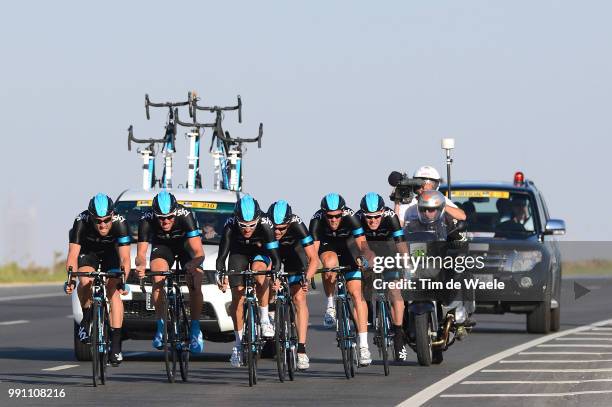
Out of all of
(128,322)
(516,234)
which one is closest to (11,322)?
(516,234)

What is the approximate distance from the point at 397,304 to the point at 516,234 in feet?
24.7

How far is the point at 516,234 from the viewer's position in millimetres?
26047

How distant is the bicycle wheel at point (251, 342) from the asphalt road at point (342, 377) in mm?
167

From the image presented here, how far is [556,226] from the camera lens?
2431 cm

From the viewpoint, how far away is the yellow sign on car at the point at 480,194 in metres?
26.2

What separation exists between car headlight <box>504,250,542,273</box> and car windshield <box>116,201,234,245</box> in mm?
5424

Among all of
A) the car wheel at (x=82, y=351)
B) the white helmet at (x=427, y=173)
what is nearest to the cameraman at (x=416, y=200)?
the white helmet at (x=427, y=173)

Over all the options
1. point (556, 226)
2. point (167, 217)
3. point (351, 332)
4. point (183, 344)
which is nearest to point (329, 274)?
point (351, 332)

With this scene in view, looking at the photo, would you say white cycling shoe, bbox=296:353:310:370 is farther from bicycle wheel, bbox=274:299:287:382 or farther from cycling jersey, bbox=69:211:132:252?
cycling jersey, bbox=69:211:132:252

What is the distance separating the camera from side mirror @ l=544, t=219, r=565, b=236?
2431 cm

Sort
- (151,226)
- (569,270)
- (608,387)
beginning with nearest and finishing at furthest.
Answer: (608,387), (151,226), (569,270)

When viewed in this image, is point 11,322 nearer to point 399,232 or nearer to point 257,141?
point 257,141

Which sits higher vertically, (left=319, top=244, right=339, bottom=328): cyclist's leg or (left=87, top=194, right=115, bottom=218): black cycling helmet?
(left=87, top=194, right=115, bottom=218): black cycling helmet

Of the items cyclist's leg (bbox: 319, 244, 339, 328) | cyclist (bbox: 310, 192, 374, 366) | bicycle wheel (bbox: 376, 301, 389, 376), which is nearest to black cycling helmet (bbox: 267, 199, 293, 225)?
cyclist (bbox: 310, 192, 374, 366)
